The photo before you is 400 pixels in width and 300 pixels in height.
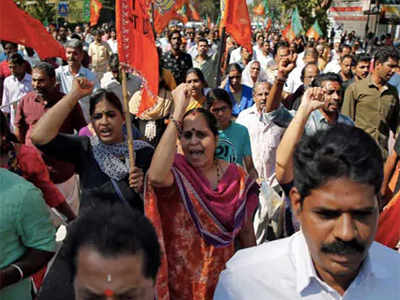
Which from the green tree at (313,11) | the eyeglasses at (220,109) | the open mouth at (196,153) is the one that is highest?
the open mouth at (196,153)

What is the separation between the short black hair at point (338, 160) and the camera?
1527 millimetres

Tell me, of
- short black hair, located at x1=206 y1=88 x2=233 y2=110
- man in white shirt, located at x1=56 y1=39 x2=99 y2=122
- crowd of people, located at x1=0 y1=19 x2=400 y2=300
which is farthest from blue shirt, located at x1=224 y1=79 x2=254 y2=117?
man in white shirt, located at x1=56 y1=39 x2=99 y2=122

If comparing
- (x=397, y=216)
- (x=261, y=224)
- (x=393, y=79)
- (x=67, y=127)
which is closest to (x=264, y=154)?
(x=261, y=224)

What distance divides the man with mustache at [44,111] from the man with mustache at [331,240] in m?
2.60

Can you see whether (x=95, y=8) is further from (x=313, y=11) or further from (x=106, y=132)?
(x=313, y=11)

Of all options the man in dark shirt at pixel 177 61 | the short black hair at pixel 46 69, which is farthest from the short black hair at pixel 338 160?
the man in dark shirt at pixel 177 61

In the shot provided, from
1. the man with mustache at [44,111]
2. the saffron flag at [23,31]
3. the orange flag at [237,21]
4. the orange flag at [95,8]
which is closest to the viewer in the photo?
the saffron flag at [23,31]

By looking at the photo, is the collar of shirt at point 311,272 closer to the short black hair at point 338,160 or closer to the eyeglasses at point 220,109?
the short black hair at point 338,160

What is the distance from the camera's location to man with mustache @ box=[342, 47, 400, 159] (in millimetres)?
5477

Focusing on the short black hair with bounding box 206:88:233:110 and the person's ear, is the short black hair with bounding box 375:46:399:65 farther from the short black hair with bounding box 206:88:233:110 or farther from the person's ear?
the person's ear

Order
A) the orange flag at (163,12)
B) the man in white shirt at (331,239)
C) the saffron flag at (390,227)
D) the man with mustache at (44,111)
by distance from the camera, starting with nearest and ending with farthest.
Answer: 1. the man in white shirt at (331,239)
2. the saffron flag at (390,227)
3. the man with mustache at (44,111)
4. the orange flag at (163,12)

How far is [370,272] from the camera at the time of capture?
5.17 ft

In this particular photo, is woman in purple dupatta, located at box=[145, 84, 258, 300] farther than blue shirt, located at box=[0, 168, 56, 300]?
Yes

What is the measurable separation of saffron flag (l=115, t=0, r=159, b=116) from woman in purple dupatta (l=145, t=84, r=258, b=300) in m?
0.35
